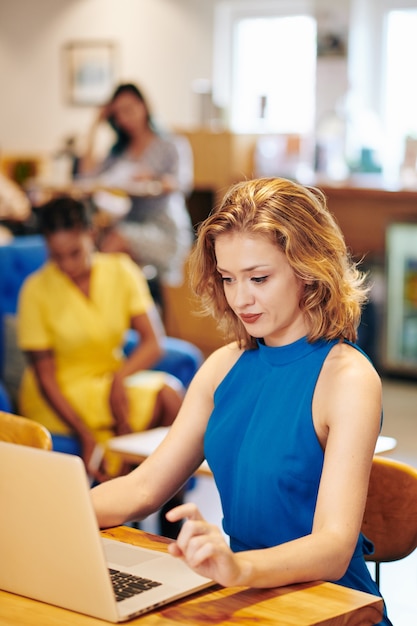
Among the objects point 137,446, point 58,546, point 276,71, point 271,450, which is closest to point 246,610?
point 58,546

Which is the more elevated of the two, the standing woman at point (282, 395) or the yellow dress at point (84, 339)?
the standing woman at point (282, 395)

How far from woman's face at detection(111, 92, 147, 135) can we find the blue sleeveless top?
4.22 metres

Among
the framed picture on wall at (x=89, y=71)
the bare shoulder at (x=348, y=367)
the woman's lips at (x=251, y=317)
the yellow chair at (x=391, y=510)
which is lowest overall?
the yellow chair at (x=391, y=510)

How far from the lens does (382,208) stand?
264 inches

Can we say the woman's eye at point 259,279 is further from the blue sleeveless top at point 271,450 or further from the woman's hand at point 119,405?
the woman's hand at point 119,405

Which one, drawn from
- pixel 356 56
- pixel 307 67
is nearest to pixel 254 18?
pixel 307 67

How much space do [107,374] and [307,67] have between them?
18.3ft

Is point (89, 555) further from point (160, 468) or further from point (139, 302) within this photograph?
point (139, 302)

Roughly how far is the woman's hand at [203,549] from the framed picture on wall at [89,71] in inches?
354

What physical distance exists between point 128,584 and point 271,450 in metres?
0.35

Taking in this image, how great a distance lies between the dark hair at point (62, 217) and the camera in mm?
3838

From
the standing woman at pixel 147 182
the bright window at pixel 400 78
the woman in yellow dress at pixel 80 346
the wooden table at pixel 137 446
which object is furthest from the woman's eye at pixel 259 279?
the bright window at pixel 400 78

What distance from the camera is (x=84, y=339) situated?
383cm

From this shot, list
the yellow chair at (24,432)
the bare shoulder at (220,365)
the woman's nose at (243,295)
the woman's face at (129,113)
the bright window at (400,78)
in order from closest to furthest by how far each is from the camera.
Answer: the woman's nose at (243,295) < the bare shoulder at (220,365) < the yellow chair at (24,432) < the woman's face at (129,113) < the bright window at (400,78)
